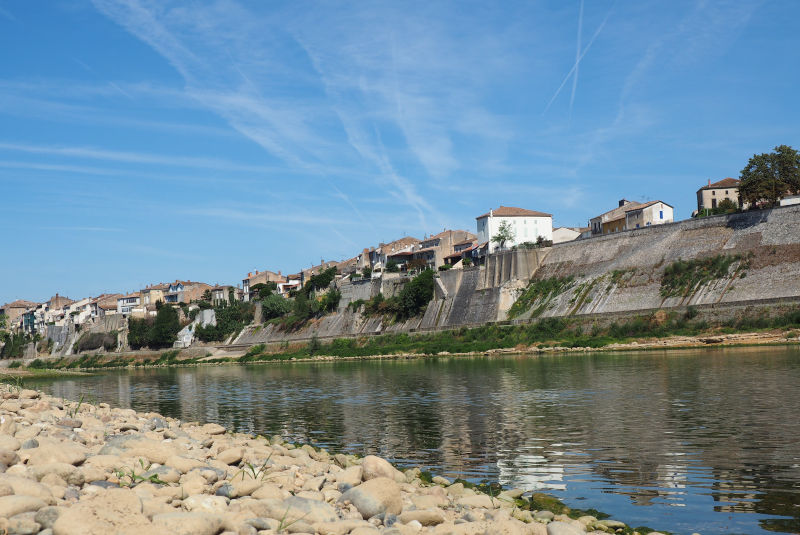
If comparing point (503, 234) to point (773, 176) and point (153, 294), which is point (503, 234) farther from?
point (153, 294)

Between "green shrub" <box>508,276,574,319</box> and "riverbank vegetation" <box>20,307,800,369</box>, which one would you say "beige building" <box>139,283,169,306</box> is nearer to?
"riverbank vegetation" <box>20,307,800,369</box>

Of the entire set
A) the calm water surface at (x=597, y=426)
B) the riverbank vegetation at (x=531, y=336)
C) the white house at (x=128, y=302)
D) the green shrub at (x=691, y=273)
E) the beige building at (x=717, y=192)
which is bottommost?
the calm water surface at (x=597, y=426)

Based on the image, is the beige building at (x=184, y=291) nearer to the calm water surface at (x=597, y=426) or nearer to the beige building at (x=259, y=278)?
the beige building at (x=259, y=278)

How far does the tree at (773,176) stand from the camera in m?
59.2

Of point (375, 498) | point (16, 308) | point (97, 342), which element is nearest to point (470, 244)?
point (97, 342)

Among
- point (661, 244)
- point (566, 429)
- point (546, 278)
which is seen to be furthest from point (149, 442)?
point (546, 278)

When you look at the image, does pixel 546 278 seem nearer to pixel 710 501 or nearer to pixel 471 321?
pixel 471 321

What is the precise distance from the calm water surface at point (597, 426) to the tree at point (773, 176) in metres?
24.2

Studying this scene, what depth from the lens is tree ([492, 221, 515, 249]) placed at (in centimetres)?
8875

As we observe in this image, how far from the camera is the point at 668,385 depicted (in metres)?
27.8

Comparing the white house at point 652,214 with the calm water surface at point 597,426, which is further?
the white house at point 652,214

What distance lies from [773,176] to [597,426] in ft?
158

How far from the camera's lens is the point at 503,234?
8988 cm

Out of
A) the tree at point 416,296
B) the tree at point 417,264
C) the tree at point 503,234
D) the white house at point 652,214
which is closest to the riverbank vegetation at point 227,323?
the tree at point 417,264
